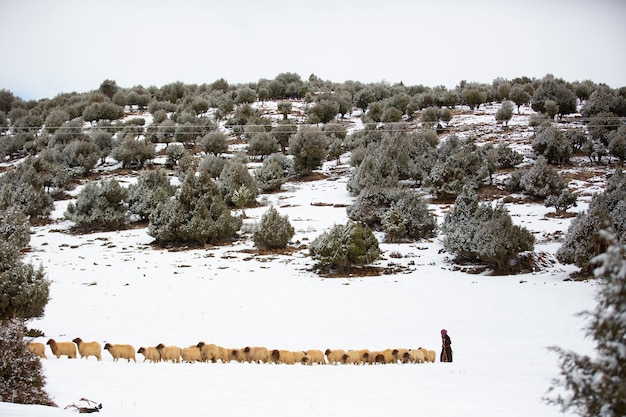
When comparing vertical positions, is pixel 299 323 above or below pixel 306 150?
below

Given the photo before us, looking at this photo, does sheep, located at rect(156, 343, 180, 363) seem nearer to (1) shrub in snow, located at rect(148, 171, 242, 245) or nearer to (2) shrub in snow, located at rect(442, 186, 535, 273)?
(2) shrub in snow, located at rect(442, 186, 535, 273)

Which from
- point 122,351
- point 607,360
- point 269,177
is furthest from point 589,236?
point 269,177

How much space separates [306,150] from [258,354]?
3513 centimetres

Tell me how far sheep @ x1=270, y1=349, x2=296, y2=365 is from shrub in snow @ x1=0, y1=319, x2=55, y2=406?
4.83 m

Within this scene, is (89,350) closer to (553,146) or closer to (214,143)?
(214,143)

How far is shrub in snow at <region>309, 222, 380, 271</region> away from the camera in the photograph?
22.8m

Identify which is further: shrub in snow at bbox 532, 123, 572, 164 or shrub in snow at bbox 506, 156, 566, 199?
shrub in snow at bbox 532, 123, 572, 164

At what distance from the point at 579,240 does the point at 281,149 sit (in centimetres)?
3709

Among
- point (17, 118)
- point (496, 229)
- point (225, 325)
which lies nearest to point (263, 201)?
point (496, 229)

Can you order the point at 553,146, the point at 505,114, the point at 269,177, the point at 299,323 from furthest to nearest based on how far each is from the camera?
the point at 505,114 < the point at 269,177 < the point at 553,146 < the point at 299,323

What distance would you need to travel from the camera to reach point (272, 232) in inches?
1045

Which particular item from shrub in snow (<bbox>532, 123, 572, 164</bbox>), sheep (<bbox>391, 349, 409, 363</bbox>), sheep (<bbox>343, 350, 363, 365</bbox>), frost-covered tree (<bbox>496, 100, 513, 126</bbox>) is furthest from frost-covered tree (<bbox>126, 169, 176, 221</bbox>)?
frost-covered tree (<bbox>496, 100, 513, 126</bbox>)

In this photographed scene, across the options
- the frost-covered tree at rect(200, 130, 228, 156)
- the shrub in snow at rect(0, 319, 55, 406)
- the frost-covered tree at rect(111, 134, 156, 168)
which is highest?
the frost-covered tree at rect(200, 130, 228, 156)

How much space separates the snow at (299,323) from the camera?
7930 mm
